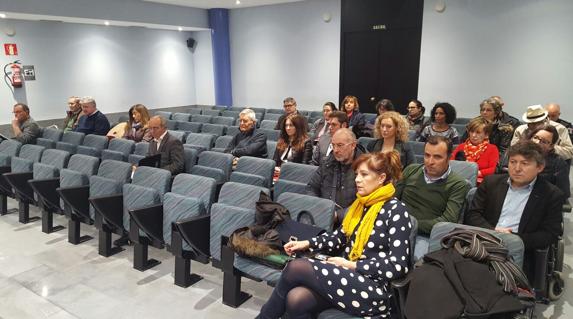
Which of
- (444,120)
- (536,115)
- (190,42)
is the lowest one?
(444,120)

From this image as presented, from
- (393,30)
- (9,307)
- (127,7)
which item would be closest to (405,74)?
(393,30)

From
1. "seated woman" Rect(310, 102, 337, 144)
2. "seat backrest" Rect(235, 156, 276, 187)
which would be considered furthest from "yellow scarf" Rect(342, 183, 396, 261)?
"seated woman" Rect(310, 102, 337, 144)

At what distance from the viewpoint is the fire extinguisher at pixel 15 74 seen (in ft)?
27.1

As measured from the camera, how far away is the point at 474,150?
4152 mm

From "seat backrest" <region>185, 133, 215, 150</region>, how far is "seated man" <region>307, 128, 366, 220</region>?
9.10 ft

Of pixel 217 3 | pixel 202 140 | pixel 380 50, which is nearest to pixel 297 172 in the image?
pixel 202 140

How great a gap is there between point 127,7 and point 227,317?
7.99 meters

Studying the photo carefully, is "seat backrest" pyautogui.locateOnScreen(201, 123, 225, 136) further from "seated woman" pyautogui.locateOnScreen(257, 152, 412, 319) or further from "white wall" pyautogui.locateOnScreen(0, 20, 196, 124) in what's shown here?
"seated woman" pyautogui.locateOnScreen(257, 152, 412, 319)

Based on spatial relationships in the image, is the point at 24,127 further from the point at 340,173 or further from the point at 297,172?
the point at 340,173

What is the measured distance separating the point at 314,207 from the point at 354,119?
3.64m

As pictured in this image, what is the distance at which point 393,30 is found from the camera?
28.7 ft


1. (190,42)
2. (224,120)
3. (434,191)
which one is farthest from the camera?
(190,42)

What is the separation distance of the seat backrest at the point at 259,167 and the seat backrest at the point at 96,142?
2461 mm

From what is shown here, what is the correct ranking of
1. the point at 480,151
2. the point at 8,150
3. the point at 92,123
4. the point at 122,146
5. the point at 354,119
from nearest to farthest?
1. the point at 480,151
2. the point at 122,146
3. the point at 8,150
4. the point at 354,119
5. the point at 92,123
